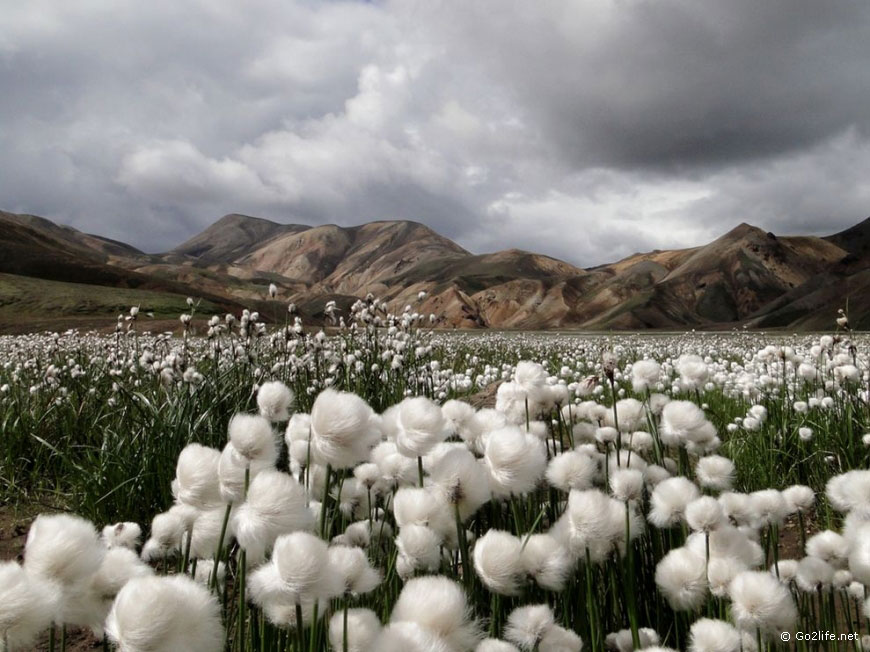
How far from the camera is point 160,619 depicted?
107 cm

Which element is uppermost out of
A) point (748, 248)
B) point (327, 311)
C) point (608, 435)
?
point (748, 248)

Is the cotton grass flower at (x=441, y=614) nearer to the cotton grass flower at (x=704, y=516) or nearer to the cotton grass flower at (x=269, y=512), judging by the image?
the cotton grass flower at (x=269, y=512)

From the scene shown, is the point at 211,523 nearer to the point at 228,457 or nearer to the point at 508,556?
the point at 228,457

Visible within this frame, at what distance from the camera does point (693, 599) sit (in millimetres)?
1830

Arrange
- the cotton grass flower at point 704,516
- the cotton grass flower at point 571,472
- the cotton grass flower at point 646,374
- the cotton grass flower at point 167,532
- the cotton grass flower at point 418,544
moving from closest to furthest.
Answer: the cotton grass flower at point 418,544
the cotton grass flower at point 704,516
the cotton grass flower at point 167,532
the cotton grass flower at point 571,472
the cotton grass flower at point 646,374

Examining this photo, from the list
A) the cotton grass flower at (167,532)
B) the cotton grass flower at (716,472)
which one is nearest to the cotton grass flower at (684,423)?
the cotton grass flower at (716,472)

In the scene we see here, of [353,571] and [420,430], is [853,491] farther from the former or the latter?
[353,571]

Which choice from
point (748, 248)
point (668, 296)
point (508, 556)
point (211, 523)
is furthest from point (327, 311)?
point (748, 248)

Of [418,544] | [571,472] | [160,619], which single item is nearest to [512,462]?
[571,472]

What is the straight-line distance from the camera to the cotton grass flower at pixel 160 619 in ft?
3.47

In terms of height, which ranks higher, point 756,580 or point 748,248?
point 748,248

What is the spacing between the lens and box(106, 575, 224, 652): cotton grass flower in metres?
1.06

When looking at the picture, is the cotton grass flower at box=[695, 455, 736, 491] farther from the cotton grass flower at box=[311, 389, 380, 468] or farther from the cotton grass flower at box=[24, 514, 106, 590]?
the cotton grass flower at box=[24, 514, 106, 590]

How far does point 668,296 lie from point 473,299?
1538 inches
